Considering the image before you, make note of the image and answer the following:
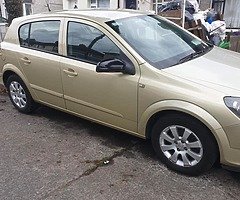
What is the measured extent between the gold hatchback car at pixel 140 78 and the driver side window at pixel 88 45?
0.01m

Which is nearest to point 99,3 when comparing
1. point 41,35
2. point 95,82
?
point 41,35

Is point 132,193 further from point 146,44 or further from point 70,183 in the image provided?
point 146,44

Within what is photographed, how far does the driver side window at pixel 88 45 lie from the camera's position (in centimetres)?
356

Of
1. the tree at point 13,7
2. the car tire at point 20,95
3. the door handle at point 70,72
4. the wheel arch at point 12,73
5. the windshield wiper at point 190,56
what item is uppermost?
the tree at point 13,7

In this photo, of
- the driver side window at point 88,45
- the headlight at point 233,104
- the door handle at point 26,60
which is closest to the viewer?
the headlight at point 233,104

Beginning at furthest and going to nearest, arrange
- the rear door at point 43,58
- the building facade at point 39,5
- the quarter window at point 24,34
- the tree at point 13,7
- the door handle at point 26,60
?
the building facade at point 39,5
the tree at point 13,7
the quarter window at point 24,34
the door handle at point 26,60
the rear door at point 43,58

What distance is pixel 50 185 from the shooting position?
122 inches

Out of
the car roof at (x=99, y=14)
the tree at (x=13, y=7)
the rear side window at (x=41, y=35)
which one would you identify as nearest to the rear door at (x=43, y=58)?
the rear side window at (x=41, y=35)

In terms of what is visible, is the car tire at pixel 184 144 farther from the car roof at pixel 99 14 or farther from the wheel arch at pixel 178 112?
the car roof at pixel 99 14

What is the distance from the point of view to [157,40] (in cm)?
369

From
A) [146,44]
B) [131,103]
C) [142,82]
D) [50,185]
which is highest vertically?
[146,44]

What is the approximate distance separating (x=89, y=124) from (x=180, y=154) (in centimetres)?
171

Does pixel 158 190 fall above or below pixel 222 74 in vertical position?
below

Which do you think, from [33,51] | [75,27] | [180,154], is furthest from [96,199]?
[33,51]
